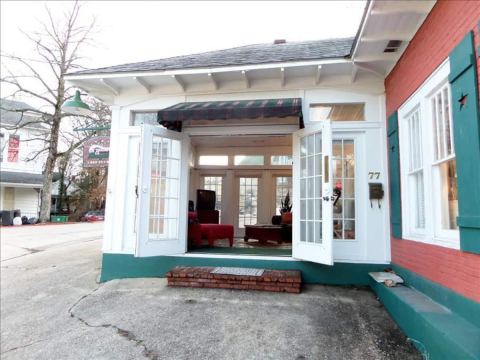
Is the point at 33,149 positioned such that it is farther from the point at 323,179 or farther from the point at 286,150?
the point at 323,179

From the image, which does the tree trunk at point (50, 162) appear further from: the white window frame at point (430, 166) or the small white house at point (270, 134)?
the white window frame at point (430, 166)

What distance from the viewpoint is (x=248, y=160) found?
27.1ft

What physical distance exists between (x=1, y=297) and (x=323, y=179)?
4904mm

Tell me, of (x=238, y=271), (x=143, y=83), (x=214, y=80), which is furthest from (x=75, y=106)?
(x=238, y=271)

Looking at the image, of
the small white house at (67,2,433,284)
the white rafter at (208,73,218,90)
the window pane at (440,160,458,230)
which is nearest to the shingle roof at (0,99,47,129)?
the small white house at (67,2,433,284)

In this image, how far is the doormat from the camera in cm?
400

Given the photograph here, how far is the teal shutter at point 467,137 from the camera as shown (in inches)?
77.4

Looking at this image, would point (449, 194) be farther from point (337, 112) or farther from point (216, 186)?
point (216, 186)

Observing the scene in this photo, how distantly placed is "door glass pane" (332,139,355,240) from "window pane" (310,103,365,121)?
402mm

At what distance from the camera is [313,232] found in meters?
3.93

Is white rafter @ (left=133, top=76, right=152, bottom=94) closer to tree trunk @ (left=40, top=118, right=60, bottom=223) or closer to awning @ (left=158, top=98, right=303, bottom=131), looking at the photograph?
awning @ (left=158, top=98, right=303, bottom=131)

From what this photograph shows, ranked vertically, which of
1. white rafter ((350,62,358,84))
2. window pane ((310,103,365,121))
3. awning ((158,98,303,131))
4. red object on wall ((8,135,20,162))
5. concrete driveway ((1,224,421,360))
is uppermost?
red object on wall ((8,135,20,162))

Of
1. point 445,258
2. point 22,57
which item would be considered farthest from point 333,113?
point 22,57

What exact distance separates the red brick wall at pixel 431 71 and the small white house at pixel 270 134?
0.35m
